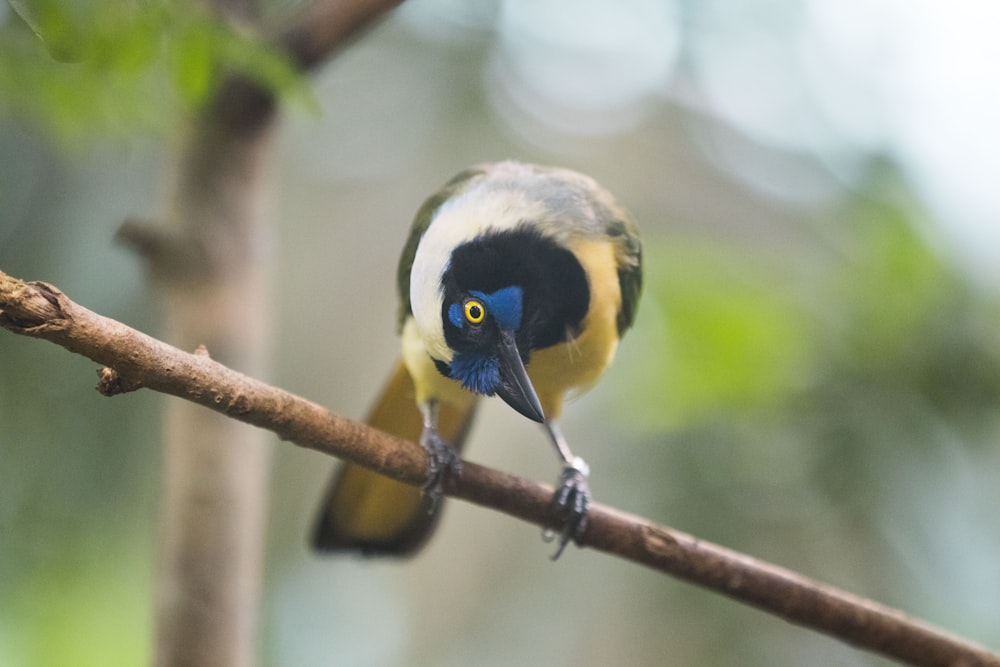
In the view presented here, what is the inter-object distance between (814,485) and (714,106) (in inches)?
47.5

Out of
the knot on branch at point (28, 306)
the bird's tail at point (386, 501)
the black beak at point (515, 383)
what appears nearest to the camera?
the knot on branch at point (28, 306)

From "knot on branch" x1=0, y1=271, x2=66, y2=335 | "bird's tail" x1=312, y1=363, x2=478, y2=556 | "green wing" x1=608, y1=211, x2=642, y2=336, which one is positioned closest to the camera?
"knot on branch" x1=0, y1=271, x2=66, y2=335

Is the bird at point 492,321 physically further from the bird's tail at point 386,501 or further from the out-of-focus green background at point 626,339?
the out-of-focus green background at point 626,339

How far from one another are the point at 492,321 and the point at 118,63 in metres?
0.72

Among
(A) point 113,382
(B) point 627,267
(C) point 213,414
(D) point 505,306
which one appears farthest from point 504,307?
(C) point 213,414

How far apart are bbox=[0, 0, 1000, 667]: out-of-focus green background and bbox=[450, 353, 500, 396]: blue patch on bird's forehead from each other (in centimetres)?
58

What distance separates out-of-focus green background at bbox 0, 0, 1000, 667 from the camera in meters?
1.72

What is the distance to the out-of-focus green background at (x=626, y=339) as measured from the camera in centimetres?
172

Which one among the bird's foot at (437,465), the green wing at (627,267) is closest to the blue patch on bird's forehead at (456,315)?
the bird's foot at (437,465)

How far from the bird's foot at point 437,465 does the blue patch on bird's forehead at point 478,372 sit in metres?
0.22

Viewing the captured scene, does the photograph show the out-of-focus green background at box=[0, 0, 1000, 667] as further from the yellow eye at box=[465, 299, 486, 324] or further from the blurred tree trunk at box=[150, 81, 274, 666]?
the yellow eye at box=[465, 299, 486, 324]

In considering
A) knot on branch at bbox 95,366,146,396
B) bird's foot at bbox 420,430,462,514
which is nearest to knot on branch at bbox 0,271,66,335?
knot on branch at bbox 95,366,146,396

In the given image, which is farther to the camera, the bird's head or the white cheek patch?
the white cheek patch

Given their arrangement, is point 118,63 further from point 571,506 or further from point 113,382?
point 571,506
